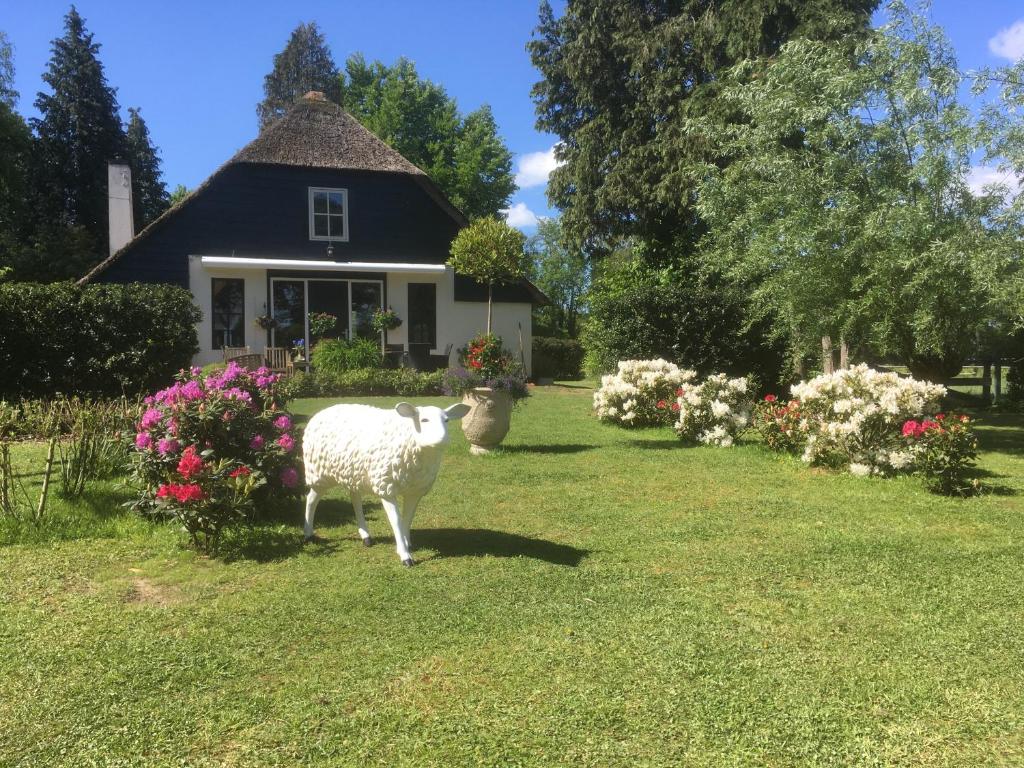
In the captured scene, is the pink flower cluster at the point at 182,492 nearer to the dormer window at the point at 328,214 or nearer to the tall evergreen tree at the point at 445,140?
the dormer window at the point at 328,214

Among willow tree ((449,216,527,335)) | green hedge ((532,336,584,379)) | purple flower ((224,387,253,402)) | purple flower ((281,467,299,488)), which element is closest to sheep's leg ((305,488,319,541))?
purple flower ((281,467,299,488))

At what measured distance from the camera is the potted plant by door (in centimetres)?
1042

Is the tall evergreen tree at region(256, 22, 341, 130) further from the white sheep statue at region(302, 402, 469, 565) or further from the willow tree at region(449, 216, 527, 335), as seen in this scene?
the white sheep statue at region(302, 402, 469, 565)

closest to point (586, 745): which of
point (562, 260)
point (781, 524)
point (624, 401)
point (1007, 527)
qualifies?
point (781, 524)

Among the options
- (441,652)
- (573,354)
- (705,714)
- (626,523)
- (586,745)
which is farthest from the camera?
(573,354)

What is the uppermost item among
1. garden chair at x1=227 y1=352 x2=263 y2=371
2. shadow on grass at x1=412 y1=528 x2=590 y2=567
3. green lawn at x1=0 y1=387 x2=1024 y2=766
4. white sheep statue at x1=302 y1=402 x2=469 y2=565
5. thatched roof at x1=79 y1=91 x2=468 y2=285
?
thatched roof at x1=79 y1=91 x2=468 y2=285

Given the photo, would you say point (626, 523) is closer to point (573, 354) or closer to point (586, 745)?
point (586, 745)

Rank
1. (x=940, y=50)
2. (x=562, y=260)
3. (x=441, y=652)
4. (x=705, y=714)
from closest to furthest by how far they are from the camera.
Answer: (x=705, y=714) → (x=441, y=652) → (x=940, y=50) → (x=562, y=260)

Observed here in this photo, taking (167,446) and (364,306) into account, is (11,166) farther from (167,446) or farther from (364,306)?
(167,446)

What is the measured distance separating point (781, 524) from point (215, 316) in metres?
17.9

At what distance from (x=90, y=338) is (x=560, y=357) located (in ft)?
65.6

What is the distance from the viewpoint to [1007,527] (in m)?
6.96

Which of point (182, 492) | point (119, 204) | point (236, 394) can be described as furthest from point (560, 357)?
point (182, 492)

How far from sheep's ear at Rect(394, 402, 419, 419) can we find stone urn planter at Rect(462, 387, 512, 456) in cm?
499
